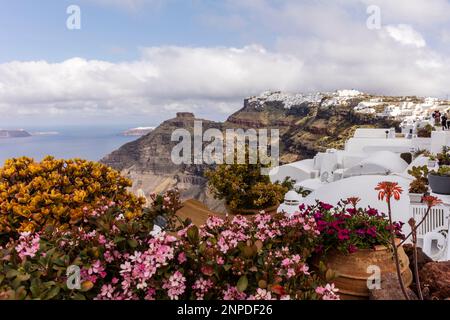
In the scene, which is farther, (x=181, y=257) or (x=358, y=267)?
(x=358, y=267)

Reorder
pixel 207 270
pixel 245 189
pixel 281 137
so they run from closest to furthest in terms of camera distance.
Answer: pixel 207 270 → pixel 245 189 → pixel 281 137

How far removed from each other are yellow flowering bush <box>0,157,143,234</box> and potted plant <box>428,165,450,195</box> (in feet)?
14.4

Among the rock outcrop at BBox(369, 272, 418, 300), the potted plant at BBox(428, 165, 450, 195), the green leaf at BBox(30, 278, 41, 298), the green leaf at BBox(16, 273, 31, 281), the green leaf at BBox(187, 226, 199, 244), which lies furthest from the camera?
the potted plant at BBox(428, 165, 450, 195)

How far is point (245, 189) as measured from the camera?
→ 7219mm

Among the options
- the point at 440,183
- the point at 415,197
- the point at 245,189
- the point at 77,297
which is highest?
the point at 77,297

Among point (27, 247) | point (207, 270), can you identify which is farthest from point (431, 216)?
point (27, 247)

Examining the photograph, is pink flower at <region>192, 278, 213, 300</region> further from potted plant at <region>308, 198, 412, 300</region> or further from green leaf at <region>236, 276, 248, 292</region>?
potted plant at <region>308, 198, 412, 300</region>

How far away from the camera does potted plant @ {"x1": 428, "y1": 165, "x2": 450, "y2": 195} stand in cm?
543

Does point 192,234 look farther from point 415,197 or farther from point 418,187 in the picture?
point 418,187

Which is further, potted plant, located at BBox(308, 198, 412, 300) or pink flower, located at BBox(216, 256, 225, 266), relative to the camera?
potted plant, located at BBox(308, 198, 412, 300)

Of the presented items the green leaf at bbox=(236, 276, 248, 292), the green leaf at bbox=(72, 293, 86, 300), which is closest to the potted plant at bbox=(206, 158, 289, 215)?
the green leaf at bbox=(236, 276, 248, 292)

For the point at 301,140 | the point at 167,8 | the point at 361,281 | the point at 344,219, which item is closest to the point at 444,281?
the point at 361,281

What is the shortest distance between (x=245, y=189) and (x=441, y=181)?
337 cm
